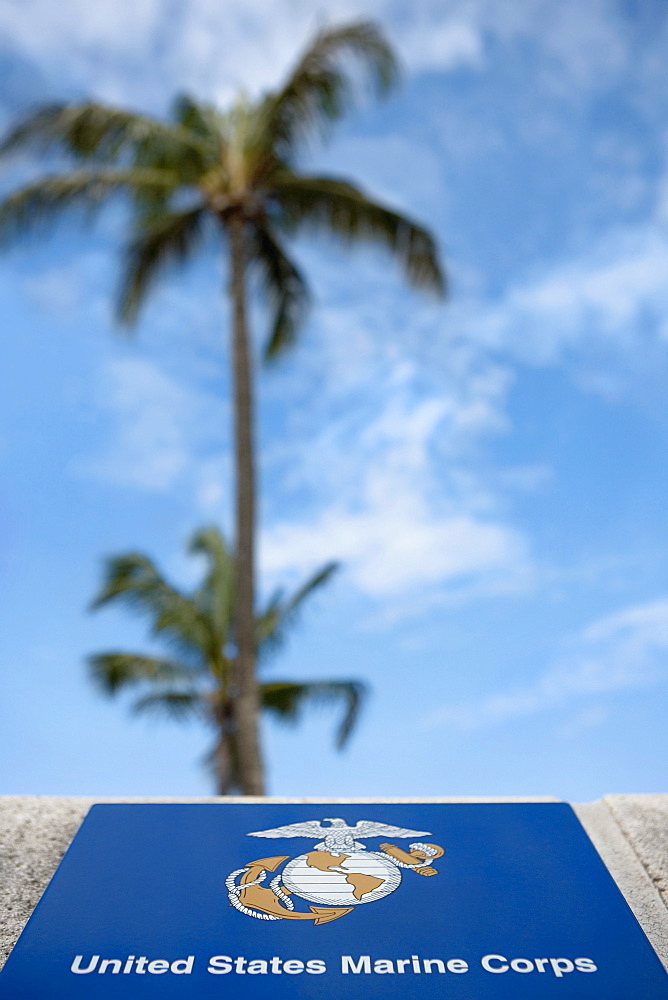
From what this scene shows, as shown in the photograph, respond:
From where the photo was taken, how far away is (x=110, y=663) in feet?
47.7

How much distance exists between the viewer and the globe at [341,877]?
3713 mm

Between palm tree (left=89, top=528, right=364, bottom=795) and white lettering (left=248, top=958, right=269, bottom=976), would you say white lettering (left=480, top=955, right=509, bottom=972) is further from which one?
palm tree (left=89, top=528, right=364, bottom=795)

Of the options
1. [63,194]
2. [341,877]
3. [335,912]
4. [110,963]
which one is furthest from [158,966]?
[63,194]

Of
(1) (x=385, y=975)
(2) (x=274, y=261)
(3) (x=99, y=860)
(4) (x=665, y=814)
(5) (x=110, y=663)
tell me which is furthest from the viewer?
(5) (x=110, y=663)

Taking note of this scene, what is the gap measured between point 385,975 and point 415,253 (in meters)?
11.2

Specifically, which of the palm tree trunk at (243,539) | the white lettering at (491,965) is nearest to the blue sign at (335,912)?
the white lettering at (491,965)

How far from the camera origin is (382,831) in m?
4.16

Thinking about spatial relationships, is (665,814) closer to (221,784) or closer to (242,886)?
(242,886)

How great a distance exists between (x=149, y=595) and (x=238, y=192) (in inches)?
225

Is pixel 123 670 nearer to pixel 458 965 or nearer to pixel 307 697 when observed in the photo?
pixel 307 697

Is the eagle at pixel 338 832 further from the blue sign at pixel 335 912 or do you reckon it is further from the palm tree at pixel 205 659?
the palm tree at pixel 205 659

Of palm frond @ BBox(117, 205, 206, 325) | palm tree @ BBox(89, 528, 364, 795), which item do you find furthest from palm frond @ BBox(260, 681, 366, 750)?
palm frond @ BBox(117, 205, 206, 325)

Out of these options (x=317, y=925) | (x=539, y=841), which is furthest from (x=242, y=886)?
(x=539, y=841)

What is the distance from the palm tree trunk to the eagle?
Answer: 6899 mm
